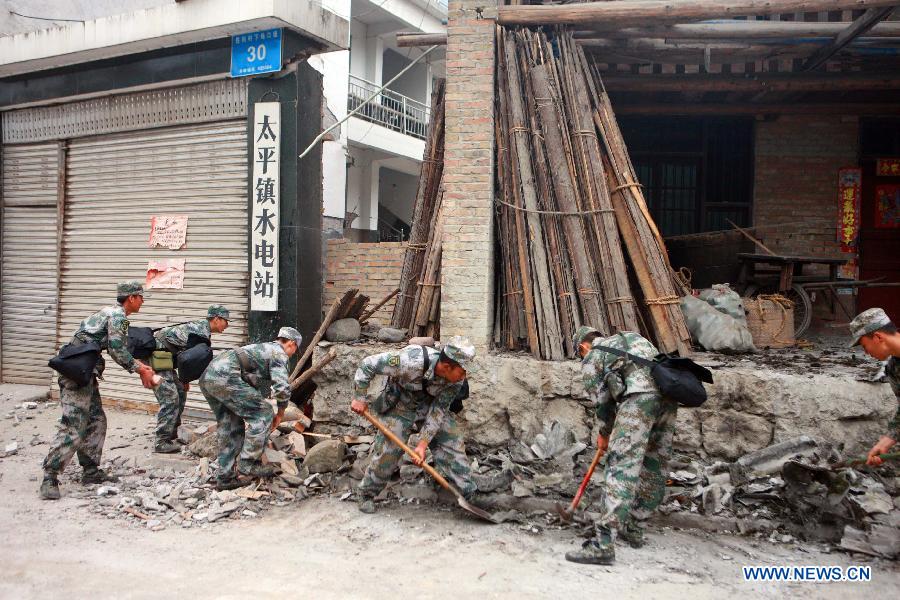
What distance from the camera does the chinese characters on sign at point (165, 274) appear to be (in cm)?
805

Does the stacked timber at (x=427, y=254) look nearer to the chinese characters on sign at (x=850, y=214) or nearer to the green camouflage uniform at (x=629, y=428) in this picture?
the green camouflage uniform at (x=629, y=428)

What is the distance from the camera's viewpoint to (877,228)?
29.8 feet

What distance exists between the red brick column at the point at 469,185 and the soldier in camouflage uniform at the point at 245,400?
5.41 ft

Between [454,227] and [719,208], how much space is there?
16.7 feet

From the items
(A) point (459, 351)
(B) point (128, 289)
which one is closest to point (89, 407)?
(B) point (128, 289)

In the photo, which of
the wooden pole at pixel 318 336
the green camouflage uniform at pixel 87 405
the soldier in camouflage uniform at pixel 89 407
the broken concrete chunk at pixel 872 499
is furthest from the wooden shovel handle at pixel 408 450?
the broken concrete chunk at pixel 872 499

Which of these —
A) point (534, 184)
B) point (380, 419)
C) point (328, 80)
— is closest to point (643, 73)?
point (534, 184)

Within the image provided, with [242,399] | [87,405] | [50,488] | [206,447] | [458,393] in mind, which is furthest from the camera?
[206,447]

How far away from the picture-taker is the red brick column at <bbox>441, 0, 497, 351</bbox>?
20.7ft

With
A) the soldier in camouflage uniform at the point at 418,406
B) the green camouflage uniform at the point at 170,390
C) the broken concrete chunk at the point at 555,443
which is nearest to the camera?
the soldier in camouflage uniform at the point at 418,406

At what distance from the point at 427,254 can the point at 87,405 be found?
355cm

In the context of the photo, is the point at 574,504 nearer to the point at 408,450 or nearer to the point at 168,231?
the point at 408,450

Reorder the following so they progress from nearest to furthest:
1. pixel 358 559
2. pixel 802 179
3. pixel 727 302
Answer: pixel 358 559, pixel 727 302, pixel 802 179

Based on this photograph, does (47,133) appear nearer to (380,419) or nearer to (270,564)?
(380,419)
